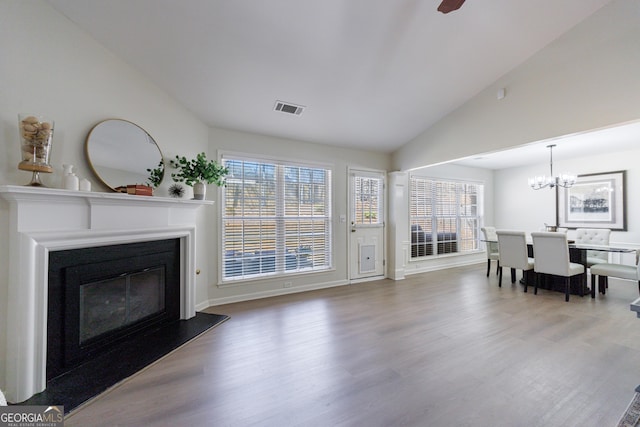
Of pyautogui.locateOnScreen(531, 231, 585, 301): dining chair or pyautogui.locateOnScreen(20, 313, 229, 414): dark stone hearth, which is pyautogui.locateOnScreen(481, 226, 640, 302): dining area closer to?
pyautogui.locateOnScreen(531, 231, 585, 301): dining chair

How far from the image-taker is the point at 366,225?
5.04 m

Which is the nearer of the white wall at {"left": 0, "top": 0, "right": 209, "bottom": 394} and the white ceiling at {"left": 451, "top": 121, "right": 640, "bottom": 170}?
the white wall at {"left": 0, "top": 0, "right": 209, "bottom": 394}

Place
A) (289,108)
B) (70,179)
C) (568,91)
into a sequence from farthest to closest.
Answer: (289,108)
(568,91)
(70,179)

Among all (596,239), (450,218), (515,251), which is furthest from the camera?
(450,218)

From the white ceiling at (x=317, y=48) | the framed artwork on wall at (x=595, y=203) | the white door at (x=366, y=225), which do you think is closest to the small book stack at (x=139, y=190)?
the white ceiling at (x=317, y=48)

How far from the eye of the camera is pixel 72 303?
6.79 feet

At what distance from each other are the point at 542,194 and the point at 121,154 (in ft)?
27.3

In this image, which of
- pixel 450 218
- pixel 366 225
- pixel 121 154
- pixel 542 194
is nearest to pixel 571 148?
pixel 542 194

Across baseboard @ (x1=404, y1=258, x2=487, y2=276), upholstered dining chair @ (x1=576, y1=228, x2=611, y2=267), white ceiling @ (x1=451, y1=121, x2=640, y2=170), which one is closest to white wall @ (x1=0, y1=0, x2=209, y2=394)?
white ceiling @ (x1=451, y1=121, x2=640, y2=170)

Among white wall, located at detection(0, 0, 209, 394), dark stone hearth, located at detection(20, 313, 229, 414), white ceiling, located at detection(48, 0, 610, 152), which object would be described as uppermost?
white ceiling, located at detection(48, 0, 610, 152)

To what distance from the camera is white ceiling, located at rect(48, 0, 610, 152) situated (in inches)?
86.6

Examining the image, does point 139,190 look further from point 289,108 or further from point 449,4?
point 449,4

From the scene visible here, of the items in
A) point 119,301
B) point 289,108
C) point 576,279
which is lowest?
point 576,279

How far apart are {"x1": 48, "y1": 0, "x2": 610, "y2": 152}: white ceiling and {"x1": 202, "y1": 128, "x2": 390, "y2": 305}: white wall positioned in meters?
0.27
